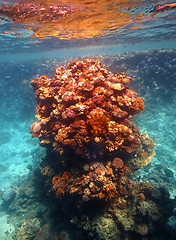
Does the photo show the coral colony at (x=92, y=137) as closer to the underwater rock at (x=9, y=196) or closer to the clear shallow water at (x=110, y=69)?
the clear shallow water at (x=110, y=69)

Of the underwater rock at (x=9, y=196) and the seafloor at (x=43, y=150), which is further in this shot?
the underwater rock at (x=9, y=196)

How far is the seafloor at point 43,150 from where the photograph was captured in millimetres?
7296

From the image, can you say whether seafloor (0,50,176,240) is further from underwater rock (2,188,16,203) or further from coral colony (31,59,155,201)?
coral colony (31,59,155,201)

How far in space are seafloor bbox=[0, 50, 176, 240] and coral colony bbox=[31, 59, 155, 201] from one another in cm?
130

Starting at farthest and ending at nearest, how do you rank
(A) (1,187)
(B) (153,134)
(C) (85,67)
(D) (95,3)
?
(B) (153,134)
(A) (1,187)
(D) (95,3)
(C) (85,67)

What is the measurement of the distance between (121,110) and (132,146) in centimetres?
162

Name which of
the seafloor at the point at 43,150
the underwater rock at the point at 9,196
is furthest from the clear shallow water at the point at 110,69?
the underwater rock at the point at 9,196

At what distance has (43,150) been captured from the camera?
51.4 feet

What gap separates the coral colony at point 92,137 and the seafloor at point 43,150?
51.3 inches

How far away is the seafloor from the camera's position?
23.9ft

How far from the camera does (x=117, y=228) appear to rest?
529cm

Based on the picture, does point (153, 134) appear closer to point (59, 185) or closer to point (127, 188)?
point (127, 188)

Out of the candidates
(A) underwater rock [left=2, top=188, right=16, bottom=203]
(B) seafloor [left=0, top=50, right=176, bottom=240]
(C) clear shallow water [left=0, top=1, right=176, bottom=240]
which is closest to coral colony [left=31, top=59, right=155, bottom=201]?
(B) seafloor [left=0, top=50, right=176, bottom=240]

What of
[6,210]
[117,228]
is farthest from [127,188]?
[6,210]
